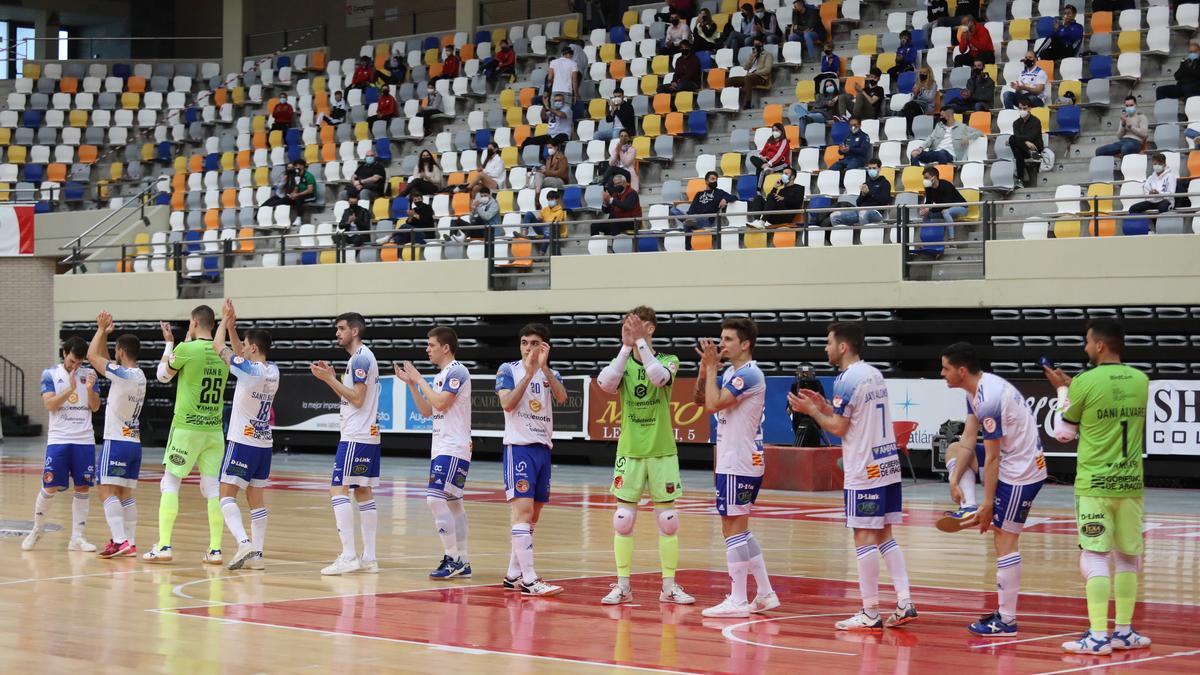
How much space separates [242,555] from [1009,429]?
20.7 ft

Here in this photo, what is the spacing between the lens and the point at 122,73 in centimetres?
3750

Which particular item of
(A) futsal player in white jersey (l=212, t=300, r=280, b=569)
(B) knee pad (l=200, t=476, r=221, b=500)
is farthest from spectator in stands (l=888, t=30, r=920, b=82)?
(B) knee pad (l=200, t=476, r=221, b=500)

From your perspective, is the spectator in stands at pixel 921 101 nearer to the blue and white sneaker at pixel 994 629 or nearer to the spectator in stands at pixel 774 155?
the spectator in stands at pixel 774 155

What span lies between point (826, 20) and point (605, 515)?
13.3m

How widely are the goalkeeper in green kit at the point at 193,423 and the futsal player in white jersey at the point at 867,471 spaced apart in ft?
18.5

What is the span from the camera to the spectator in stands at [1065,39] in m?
22.7

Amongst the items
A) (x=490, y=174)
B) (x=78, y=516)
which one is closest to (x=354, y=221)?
(x=490, y=174)

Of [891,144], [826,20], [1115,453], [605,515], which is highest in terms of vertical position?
[826,20]

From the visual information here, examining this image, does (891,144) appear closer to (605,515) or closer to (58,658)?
(605,515)

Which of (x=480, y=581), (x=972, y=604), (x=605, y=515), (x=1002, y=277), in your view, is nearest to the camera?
(x=972, y=604)

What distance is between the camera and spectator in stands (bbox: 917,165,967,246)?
2023cm

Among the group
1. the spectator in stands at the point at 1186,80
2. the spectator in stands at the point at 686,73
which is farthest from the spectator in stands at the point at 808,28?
the spectator in stands at the point at 1186,80

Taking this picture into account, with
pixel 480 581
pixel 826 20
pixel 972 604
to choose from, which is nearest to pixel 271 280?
pixel 826 20

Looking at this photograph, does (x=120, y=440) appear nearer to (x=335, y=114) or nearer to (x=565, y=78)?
(x=565, y=78)
